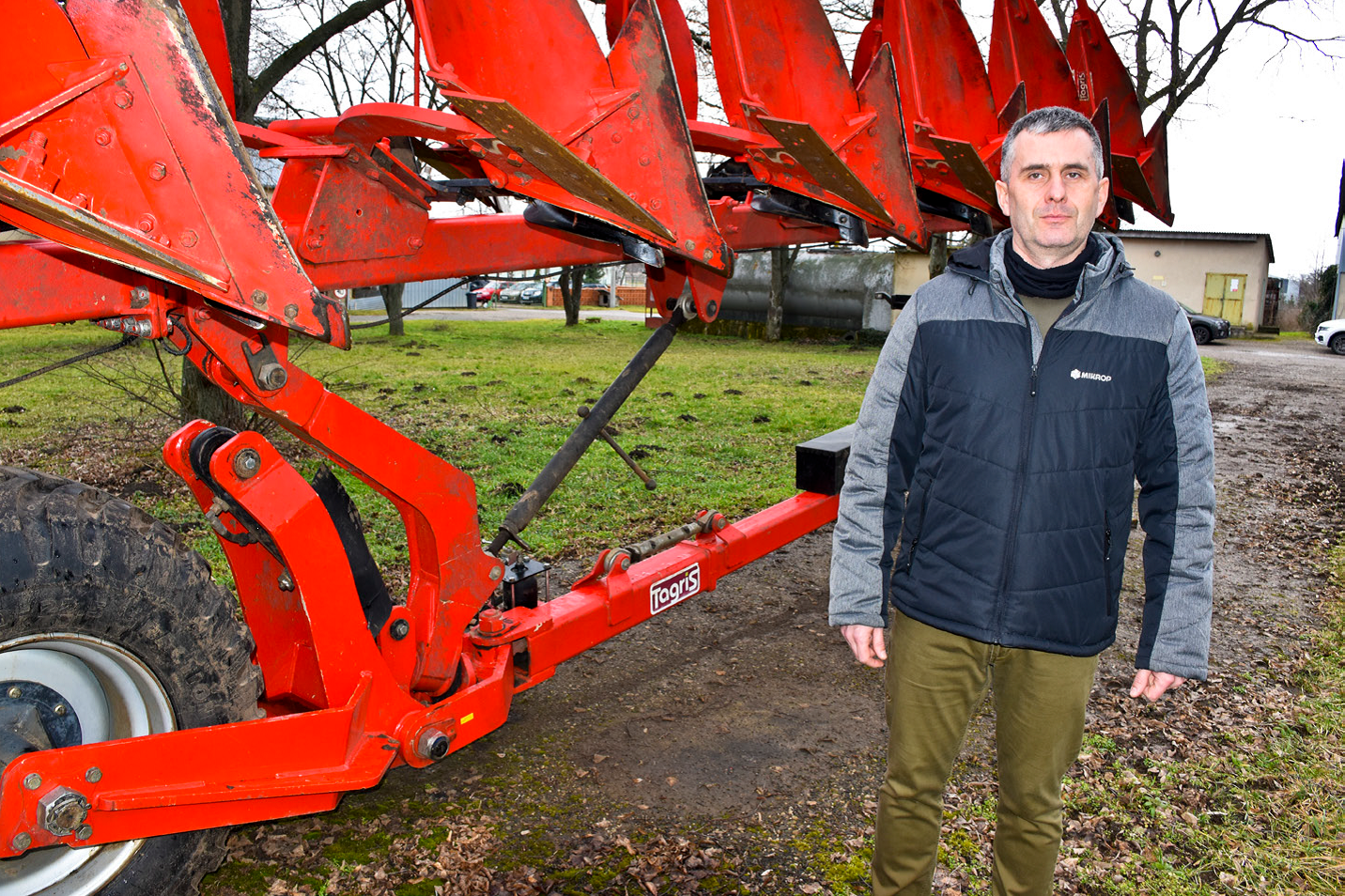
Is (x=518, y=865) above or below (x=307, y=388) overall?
below

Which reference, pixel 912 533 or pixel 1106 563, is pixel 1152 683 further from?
pixel 912 533

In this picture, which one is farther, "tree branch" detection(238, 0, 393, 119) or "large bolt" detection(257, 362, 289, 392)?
"tree branch" detection(238, 0, 393, 119)

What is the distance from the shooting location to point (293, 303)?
208cm

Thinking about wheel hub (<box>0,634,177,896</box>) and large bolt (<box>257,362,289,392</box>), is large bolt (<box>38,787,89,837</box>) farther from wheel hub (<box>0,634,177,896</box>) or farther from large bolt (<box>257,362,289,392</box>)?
large bolt (<box>257,362,289,392</box>)

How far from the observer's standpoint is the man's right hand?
98.5 inches

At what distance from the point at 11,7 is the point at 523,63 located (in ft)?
3.87

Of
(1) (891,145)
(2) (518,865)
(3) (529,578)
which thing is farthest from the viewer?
(1) (891,145)

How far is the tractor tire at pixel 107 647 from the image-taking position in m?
2.12

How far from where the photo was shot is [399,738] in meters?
2.73

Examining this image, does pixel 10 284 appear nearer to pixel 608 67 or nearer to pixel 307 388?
pixel 307 388

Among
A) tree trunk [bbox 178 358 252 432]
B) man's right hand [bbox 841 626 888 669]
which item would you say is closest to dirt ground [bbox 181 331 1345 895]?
man's right hand [bbox 841 626 888 669]

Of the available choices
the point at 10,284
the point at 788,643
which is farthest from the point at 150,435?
the point at 10,284

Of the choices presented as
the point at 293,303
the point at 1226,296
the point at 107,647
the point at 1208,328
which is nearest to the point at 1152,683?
the point at 293,303

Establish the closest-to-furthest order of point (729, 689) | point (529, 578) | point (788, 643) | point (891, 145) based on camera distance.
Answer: point (529, 578) → point (891, 145) → point (729, 689) → point (788, 643)
